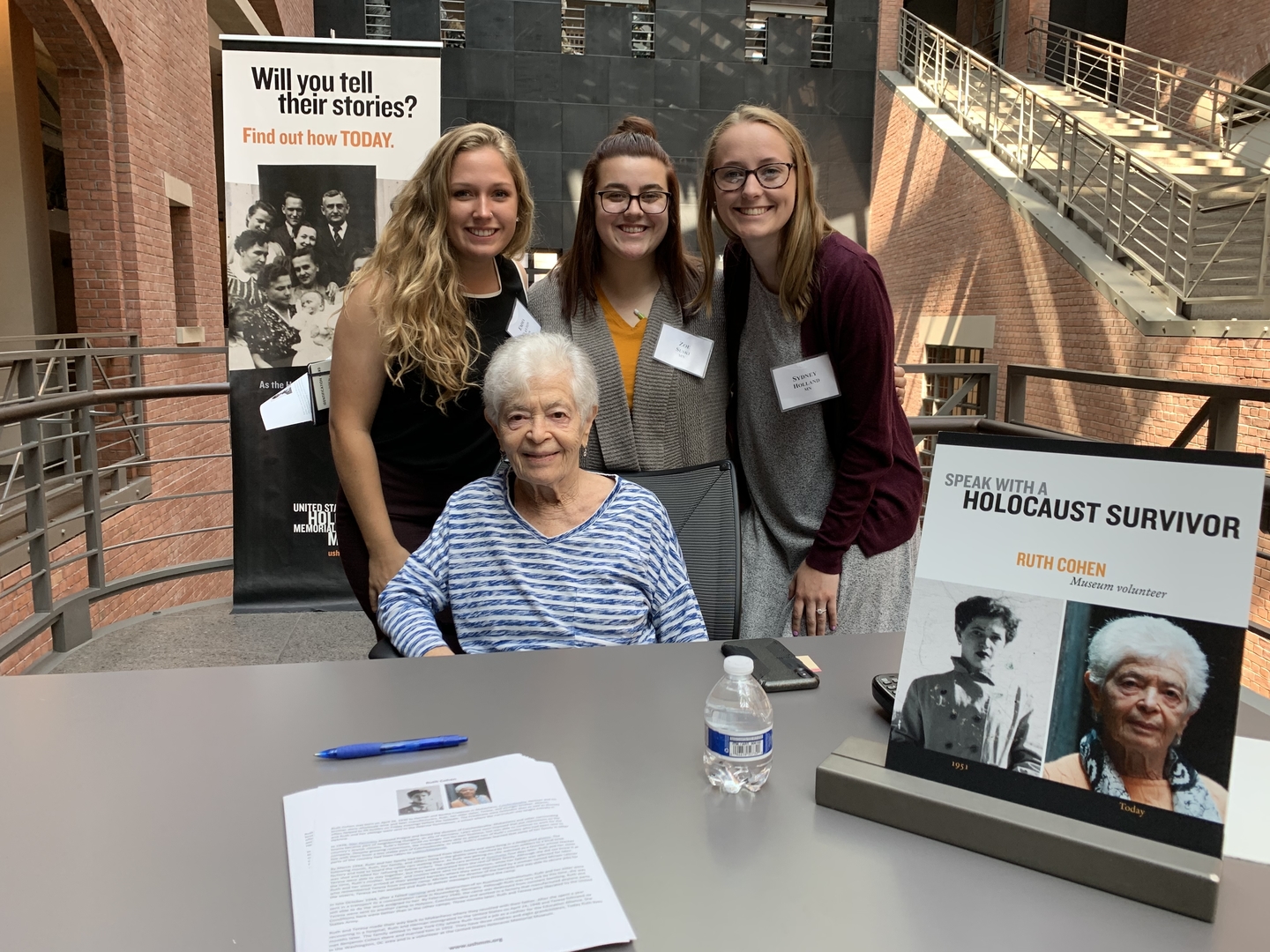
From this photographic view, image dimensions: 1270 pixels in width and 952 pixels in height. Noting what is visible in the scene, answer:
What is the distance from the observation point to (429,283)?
1.91 meters

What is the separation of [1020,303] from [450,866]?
9904 millimetres

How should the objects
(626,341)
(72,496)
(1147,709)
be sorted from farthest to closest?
(72,496) < (626,341) < (1147,709)

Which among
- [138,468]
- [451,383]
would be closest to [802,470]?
[451,383]

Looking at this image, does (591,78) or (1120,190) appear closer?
(1120,190)

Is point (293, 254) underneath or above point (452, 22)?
underneath

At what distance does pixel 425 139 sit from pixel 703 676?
114 inches

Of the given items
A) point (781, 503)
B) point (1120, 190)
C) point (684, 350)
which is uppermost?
point (1120, 190)

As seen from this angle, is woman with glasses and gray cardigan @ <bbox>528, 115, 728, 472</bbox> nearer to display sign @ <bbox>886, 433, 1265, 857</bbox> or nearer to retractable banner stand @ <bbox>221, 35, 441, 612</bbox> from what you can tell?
display sign @ <bbox>886, 433, 1265, 857</bbox>

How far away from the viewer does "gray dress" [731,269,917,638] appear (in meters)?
1.90

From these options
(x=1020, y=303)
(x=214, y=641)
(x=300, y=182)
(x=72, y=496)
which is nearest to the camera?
(x=300, y=182)

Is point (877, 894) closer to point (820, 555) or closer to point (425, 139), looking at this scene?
point (820, 555)

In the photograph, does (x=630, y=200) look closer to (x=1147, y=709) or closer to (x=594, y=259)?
(x=594, y=259)

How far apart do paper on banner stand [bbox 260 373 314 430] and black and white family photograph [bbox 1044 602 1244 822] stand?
109 inches

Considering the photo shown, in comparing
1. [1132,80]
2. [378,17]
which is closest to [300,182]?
[378,17]
